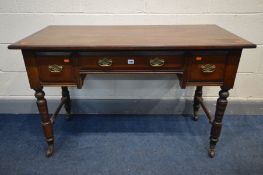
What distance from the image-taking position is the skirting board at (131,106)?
210 centimetres

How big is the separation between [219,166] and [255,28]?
107cm

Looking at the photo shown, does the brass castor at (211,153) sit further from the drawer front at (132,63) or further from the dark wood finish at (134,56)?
the drawer front at (132,63)

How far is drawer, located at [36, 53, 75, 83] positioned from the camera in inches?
51.6

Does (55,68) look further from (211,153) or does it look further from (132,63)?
(211,153)

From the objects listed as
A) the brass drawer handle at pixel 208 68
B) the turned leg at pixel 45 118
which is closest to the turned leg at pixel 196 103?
the brass drawer handle at pixel 208 68

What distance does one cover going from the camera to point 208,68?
4.35 ft

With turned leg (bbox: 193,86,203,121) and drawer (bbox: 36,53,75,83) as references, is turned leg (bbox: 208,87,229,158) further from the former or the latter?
drawer (bbox: 36,53,75,83)

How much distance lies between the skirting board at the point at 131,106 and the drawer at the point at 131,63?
776mm

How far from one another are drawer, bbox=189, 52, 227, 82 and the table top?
0.07 m

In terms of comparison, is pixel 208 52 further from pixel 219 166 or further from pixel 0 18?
pixel 0 18

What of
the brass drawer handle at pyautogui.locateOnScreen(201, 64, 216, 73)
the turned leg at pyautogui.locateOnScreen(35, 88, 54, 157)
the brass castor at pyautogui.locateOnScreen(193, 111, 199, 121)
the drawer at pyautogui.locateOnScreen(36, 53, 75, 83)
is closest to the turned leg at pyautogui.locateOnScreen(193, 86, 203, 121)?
the brass castor at pyautogui.locateOnScreen(193, 111, 199, 121)

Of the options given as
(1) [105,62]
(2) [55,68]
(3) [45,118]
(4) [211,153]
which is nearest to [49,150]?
(3) [45,118]

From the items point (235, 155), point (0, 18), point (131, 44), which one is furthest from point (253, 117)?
point (0, 18)

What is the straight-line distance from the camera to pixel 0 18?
5.98ft
